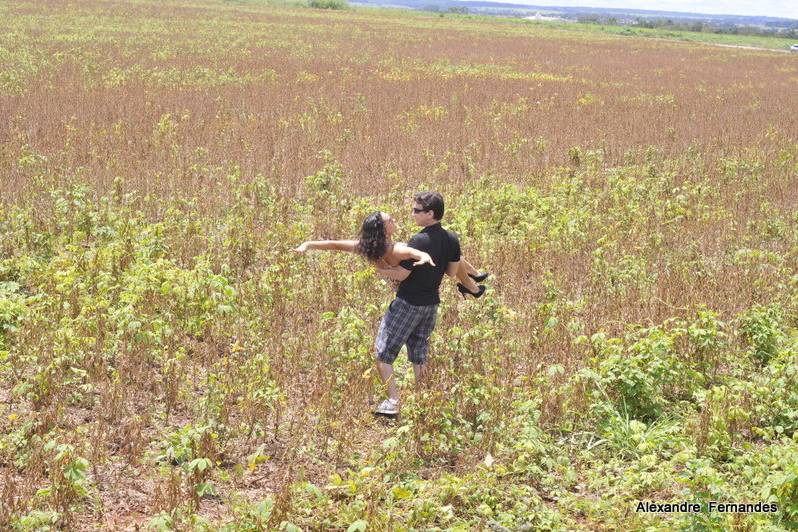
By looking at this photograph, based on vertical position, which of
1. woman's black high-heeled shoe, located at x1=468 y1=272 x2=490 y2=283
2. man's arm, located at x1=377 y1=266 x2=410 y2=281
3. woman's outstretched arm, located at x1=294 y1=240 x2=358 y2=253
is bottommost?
woman's black high-heeled shoe, located at x1=468 y1=272 x2=490 y2=283

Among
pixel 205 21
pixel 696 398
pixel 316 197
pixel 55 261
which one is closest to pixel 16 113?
pixel 316 197

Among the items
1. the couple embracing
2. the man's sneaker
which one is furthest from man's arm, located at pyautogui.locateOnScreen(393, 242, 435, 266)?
the man's sneaker

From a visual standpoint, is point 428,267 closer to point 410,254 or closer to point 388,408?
point 410,254

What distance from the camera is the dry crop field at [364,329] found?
4410mm

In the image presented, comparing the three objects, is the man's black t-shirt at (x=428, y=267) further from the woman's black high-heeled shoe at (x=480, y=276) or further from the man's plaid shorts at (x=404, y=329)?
the woman's black high-heeled shoe at (x=480, y=276)

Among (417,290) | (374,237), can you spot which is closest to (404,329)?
(417,290)

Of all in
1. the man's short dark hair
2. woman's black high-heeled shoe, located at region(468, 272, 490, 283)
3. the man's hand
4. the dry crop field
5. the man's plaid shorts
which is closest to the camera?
the dry crop field

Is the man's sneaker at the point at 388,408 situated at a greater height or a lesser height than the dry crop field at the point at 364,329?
lesser

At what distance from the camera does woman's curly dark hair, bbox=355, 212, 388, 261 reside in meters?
5.14

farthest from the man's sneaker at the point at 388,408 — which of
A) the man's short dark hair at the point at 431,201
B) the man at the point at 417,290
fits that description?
the man's short dark hair at the point at 431,201

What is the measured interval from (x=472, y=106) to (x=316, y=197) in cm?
974

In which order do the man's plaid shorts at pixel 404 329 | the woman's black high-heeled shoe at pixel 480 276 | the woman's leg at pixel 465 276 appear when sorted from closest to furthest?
1. the man's plaid shorts at pixel 404 329
2. the woman's leg at pixel 465 276
3. the woman's black high-heeled shoe at pixel 480 276

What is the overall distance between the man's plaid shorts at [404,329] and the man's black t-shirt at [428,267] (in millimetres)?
58

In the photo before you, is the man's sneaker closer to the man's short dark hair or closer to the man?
the man
